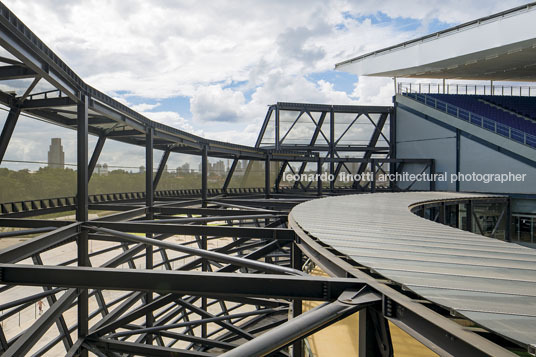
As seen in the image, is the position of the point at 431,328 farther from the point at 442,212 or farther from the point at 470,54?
the point at 470,54

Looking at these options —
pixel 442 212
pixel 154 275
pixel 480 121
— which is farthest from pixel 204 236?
pixel 480 121

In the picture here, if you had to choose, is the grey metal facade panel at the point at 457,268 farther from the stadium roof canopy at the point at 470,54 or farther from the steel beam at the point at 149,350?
the stadium roof canopy at the point at 470,54

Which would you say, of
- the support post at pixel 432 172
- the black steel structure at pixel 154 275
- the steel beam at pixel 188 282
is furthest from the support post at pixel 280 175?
the steel beam at pixel 188 282

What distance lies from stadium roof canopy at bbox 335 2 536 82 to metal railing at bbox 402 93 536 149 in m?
2.63

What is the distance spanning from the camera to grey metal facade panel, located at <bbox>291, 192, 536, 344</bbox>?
1.85 meters

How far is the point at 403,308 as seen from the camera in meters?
2.20

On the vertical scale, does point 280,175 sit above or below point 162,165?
below

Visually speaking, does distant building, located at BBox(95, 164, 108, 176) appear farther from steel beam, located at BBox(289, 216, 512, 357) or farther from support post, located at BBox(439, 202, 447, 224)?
steel beam, located at BBox(289, 216, 512, 357)

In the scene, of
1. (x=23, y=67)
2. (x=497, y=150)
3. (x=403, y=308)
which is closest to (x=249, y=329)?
(x=23, y=67)

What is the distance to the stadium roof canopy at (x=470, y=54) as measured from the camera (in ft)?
73.9

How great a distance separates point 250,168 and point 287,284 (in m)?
22.4

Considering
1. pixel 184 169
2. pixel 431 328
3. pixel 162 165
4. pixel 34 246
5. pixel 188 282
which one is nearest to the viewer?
pixel 431 328

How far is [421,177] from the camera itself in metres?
27.5

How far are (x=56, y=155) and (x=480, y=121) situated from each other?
88.0 ft
